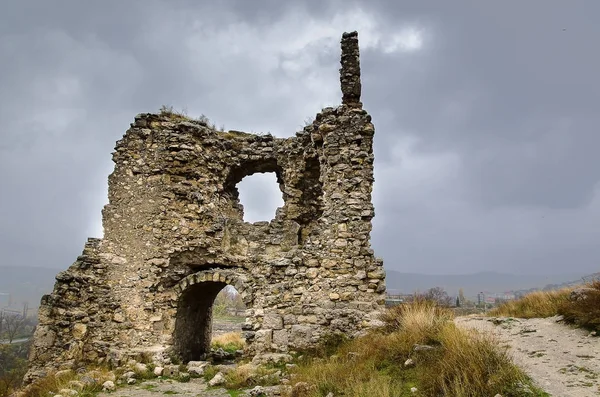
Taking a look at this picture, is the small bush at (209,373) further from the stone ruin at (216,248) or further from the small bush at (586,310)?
the small bush at (586,310)

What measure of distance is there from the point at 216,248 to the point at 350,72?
18.5 feet

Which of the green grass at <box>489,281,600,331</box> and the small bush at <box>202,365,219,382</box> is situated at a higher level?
the green grass at <box>489,281,600,331</box>

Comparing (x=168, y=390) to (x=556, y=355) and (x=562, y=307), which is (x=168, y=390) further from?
(x=562, y=307)

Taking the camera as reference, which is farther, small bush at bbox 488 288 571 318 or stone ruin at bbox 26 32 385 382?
small bush at bbox 488 288 571 318

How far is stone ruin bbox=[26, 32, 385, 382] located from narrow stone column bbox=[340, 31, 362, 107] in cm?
3

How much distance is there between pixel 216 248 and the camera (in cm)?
1177

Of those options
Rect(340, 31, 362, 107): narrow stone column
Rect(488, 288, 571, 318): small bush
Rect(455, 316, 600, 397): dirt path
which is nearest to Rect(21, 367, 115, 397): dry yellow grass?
Rect(455, 316, 600, 397): dirt path

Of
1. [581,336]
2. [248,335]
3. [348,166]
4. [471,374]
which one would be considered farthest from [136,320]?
[581,336]

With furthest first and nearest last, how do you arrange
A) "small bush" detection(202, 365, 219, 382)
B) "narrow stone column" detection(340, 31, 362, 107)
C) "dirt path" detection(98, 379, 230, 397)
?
"narrow stone column" detection(340, 31, 362, 107)
"small bush" detection(202, 365, 219, 382)
"dirt path" detection(98, 379, 230, 397)

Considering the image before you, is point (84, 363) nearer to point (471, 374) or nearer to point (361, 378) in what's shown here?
point (361, 378)

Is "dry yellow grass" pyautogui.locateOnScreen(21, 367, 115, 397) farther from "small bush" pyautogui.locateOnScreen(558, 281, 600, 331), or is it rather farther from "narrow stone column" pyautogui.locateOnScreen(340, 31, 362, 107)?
"small bush" pyautogui.locateOnScreen(558, 281, 600, 331)

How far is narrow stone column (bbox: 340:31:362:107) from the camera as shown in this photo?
1126 centimetres

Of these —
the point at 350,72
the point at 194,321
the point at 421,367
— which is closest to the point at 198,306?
the point at 194,321

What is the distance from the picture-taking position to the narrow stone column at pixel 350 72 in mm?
→ 11258
